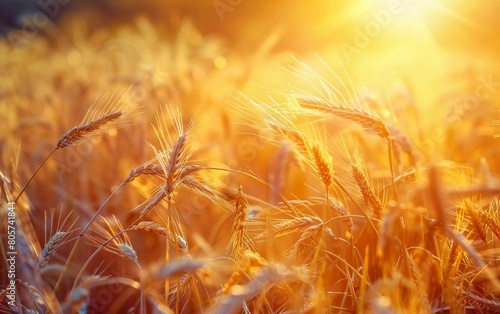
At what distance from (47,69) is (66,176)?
4.68m

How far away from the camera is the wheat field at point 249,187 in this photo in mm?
1562

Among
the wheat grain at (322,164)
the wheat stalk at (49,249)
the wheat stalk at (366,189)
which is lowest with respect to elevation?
the wheat stalk at (49,249)

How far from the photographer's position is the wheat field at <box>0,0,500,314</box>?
1.56 meters

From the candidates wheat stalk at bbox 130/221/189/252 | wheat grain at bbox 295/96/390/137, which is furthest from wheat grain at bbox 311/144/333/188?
wheat stalk at bbox 130/221/189/252

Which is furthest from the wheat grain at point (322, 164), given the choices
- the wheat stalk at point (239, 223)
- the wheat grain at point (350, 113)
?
the wheat stalk at point (239, 223)

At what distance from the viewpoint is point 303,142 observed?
1.67 metres

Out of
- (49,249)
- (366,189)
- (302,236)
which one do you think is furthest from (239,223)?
(49,249)

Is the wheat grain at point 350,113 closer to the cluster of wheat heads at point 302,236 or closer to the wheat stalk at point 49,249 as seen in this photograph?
the cluster of wheat heads at point 302,236

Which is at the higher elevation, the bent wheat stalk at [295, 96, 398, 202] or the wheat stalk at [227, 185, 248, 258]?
the bent wheat stalk at [295, 96, 398, 202]

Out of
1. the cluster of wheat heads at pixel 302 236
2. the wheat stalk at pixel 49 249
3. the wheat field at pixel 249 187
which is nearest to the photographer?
the cluster of wheat heads at pixel 302 236

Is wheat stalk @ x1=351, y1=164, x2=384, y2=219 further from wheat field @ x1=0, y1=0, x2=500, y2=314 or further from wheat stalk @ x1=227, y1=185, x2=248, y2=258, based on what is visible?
wheat stalk @ x1=227, y1=185, x2=248, y2=258

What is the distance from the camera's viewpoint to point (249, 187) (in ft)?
12.6

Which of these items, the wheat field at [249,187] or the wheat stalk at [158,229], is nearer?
the wheat field at [249,187]

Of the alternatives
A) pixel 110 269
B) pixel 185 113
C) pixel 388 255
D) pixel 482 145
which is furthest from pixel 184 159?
pixel 185 113
